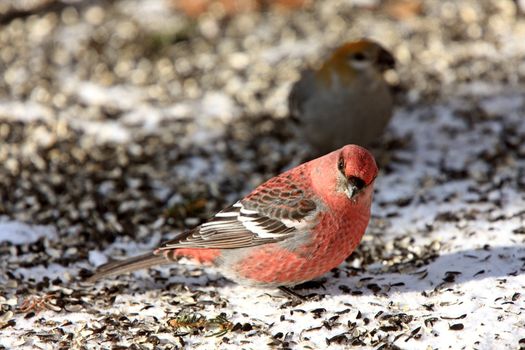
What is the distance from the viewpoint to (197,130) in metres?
6.28

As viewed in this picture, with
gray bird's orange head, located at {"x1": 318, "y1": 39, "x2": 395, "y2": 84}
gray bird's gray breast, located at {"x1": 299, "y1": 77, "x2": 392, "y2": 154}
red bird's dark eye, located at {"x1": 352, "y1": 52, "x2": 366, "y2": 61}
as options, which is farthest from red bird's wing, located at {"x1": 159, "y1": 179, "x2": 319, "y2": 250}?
red bird's dark eye, located at {"x1": 352, "y1": 52, "x2": 366, "y2": 61}

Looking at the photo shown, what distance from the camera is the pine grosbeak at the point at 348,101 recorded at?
18.5 feet

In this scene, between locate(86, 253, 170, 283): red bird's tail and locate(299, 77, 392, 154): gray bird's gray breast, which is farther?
locate(299, 77, 392, 154): gray bird's gray breast

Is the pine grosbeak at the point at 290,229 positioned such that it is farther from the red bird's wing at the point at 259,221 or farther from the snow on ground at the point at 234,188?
the snow on ground at the point at 234,188

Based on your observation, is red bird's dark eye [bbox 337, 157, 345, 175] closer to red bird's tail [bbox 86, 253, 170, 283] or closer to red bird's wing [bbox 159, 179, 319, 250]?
red bird's wing [bbox 159, 179, 319, 250]

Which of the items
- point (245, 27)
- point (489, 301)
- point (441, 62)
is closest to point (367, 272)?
point (489, 301)

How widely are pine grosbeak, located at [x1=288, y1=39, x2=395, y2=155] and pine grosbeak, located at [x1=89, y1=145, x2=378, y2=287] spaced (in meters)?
1.82

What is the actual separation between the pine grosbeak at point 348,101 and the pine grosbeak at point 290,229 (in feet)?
5.98

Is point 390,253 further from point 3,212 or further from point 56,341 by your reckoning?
point 3,212

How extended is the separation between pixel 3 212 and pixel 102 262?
0.97 m

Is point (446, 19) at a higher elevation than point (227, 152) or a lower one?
higher

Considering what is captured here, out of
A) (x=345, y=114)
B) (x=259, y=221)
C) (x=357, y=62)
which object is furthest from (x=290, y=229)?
(x=357, y=62)

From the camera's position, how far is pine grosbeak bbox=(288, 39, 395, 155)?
5.65 metres

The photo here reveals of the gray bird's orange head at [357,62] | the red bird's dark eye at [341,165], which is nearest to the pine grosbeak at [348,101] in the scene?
the gray bird's orange head at [357,62]
